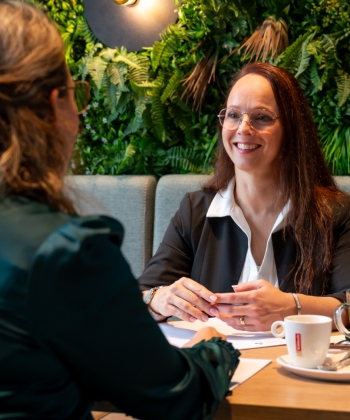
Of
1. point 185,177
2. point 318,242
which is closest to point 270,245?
point 318,242

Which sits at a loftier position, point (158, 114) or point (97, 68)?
point (97, 68)

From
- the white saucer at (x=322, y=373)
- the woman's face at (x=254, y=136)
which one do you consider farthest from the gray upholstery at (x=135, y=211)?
the white saucer at (x=322, y=373)

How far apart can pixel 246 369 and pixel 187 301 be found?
17.5 inches

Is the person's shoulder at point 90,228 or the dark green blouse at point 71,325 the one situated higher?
the person's shoulder at point 90,228

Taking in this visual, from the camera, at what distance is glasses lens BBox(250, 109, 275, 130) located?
216 cm

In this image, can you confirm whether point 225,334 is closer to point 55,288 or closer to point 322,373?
point 322,373

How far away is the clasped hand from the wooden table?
0.39 m

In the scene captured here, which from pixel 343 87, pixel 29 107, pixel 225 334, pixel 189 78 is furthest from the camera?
pixel 189 78

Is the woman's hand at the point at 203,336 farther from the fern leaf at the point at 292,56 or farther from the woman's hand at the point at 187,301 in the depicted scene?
the fern leaf at the point at 292,56

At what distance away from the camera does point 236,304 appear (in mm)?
1670

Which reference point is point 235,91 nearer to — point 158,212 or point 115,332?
point 158,212

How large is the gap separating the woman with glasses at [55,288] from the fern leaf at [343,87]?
75.0 inches

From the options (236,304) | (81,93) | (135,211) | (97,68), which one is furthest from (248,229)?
(97,68)

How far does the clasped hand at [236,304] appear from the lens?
5.36 feet
